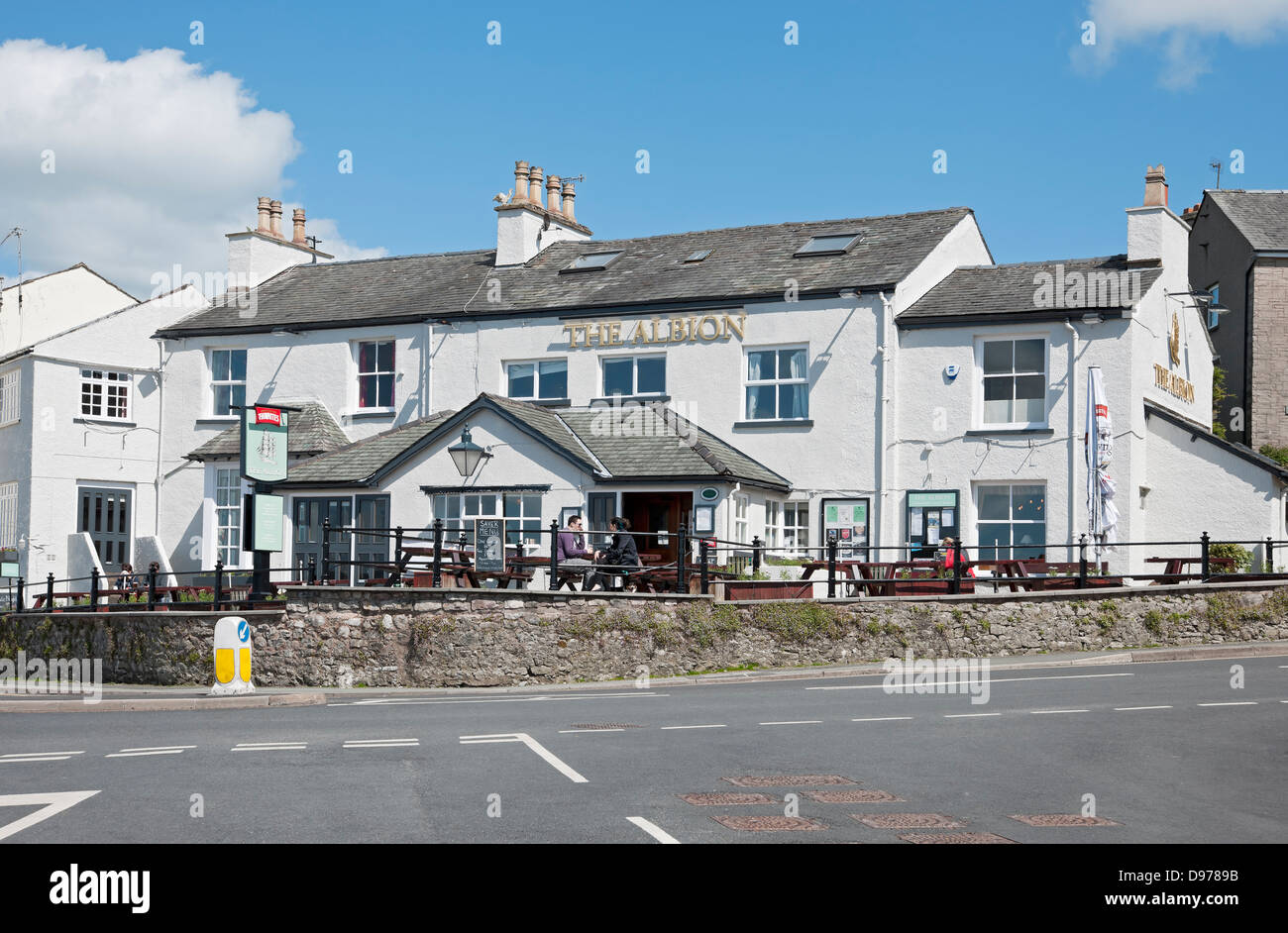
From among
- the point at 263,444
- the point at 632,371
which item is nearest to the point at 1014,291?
the point at 632,371

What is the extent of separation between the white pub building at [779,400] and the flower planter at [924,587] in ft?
10.4

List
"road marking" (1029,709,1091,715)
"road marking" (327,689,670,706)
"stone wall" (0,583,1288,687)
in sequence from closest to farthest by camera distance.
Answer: "road marking" (1029,709,1091,715), "road marking" (327,689,670,706), "stone wall" (0,583,1288,687)

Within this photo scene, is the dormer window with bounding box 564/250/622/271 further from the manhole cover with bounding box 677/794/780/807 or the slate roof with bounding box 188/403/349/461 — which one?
the manhole cover with bounding box 677/794/780/807

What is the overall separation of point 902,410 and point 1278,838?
20548mm

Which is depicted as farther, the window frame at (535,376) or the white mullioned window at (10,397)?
the white mullioned window at (10,397)

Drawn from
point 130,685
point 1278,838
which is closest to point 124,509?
point 130,685

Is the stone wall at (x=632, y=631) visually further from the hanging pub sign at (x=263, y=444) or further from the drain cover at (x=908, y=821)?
the drain cover at (x=908, y=821)

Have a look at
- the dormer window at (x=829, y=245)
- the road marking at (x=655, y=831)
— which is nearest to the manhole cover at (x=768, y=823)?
the road marking at (x=655, y=831)

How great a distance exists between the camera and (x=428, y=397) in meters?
31.7

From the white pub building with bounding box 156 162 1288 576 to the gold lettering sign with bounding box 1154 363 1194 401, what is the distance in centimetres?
11

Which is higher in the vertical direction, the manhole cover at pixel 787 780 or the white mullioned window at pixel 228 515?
the white mullioned window at pixel 228 515

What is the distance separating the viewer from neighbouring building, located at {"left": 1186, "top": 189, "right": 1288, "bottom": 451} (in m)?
39.0

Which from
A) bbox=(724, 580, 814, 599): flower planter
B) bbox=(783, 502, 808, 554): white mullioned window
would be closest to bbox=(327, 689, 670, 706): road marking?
bbox=(724, 580, 814, 599): flower planter

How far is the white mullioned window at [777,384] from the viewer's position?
29.1 metres
